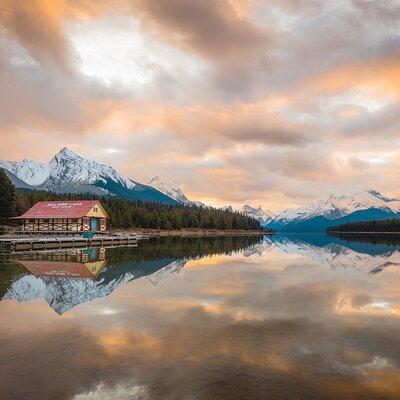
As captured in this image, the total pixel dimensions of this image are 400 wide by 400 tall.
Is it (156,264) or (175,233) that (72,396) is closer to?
(156,264)

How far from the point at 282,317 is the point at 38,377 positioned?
11143mm

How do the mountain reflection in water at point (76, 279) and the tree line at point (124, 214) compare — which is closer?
the mountain reflection in water at point (76, 279)

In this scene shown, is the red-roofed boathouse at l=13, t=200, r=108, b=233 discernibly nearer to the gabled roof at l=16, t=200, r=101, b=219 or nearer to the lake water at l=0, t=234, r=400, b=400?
the gabled roof at l=16, t=200, r=101, b=219

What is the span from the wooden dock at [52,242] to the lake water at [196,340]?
3103 cm

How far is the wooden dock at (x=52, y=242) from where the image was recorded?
56.3 metres

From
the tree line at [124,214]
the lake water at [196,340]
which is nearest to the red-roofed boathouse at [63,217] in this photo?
the tree line at [124,214]

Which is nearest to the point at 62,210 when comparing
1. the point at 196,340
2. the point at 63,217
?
the point at 63,217

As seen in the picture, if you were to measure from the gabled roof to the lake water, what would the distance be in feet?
229

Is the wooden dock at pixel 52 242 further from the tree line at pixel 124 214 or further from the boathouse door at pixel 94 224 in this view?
the tree line at pixel 124 214

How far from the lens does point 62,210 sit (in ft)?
321

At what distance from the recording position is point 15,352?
13.2 meters

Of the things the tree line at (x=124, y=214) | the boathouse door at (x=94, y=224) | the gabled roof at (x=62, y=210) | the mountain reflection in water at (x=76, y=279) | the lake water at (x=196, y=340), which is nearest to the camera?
the lake water at (x=196, y=340)

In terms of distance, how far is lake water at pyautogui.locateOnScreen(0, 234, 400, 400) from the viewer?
34.9ft

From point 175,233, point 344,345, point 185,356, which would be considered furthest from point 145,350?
point 175,233
